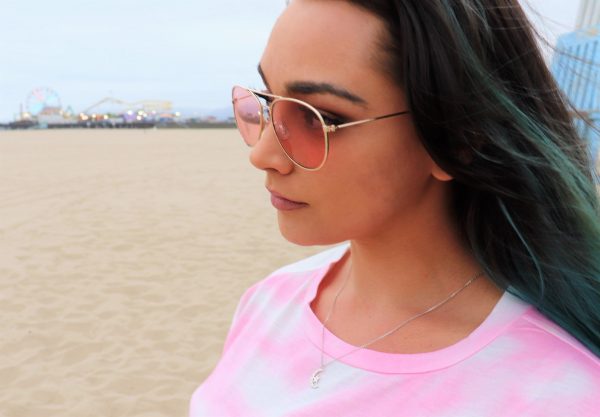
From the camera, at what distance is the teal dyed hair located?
2.87 ft

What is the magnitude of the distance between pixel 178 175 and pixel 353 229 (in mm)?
12602

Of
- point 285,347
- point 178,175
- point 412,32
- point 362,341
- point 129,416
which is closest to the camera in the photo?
point 412,32

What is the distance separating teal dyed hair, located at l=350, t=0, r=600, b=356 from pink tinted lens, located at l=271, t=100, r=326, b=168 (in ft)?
0.53

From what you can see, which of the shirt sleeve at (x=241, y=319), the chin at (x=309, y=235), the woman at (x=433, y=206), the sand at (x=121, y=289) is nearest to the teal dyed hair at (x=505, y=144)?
the woman at (x=433, y=206)

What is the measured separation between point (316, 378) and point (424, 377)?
0.74 feet

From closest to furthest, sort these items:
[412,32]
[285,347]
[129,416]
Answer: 1. [412,32]
2. [285,347]
3. [129,416]

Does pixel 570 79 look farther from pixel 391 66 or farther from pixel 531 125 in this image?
pixel 391 66

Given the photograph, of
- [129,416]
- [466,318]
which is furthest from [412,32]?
[129,416]

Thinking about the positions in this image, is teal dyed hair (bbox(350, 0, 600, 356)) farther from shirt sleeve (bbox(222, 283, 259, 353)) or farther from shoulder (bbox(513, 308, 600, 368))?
shirt sleeve (bbox(222, 283, 259, 353))

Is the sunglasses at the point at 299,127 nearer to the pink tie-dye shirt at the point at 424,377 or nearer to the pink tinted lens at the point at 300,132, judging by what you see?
the pink tinted lens at the point at 300,132

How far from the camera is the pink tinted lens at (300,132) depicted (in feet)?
3.18

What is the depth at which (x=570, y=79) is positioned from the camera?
51.1 inches

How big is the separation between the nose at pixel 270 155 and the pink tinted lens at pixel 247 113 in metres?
0.07

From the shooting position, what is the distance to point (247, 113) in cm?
123
